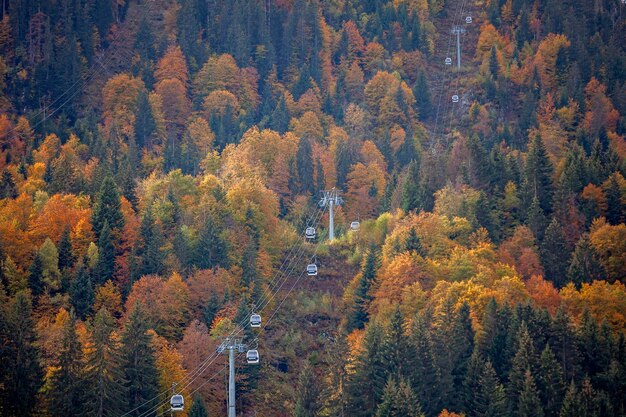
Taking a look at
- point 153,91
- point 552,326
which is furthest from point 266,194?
point 153,91

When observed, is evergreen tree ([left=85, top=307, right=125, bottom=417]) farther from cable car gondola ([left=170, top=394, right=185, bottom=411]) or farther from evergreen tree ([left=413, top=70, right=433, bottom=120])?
evergreen tree ([left=413, top=70, right=433, bottom=120])

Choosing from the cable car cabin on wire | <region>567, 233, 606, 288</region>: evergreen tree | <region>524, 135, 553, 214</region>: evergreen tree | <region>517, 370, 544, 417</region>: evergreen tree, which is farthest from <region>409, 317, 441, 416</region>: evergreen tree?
<region>524, 135, 553, 214</region>: evergreen tree

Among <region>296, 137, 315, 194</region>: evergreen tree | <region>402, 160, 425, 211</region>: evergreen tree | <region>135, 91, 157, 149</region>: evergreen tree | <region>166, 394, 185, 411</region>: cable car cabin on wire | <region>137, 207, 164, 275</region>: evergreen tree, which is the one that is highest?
<region>166, 394, 185, 411</region>: cable car cabin on wire

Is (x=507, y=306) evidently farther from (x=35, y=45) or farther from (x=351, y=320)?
(x=35, y=45)

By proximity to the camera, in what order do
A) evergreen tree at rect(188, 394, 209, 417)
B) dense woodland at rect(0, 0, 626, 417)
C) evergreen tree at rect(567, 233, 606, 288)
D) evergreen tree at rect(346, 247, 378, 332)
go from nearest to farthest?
evergreen tree at rect(188, 394, 209, 417) < dense woodland at rect(0, 0, 626, 417) < evergreen tree at rect(346, 247, 378, 332) < evergreen tree at rect(567, 233, 606, 288)

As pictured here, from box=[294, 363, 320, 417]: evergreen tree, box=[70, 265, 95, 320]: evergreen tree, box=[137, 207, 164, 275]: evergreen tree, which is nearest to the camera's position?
box=[294, 363, 320, 417]: evergreen tree

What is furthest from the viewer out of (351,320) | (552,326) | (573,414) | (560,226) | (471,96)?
(471,96)

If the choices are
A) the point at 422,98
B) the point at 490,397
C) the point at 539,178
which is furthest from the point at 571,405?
the point at 422,98
